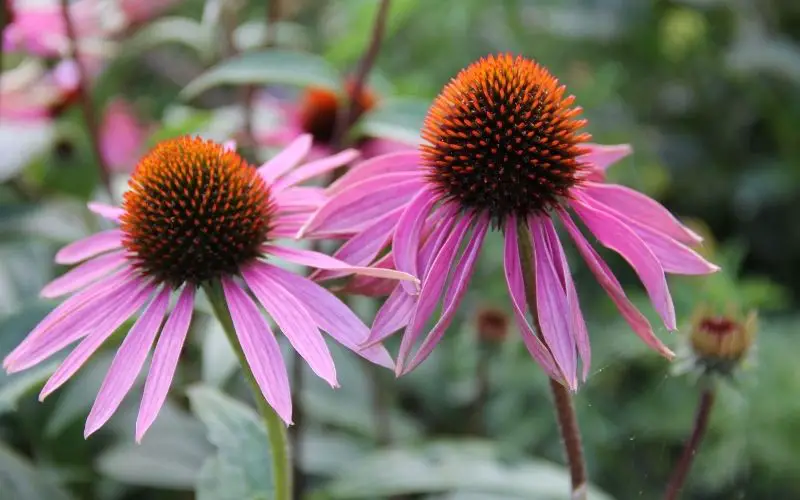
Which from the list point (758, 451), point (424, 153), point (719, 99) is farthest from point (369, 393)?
point (719, 99)

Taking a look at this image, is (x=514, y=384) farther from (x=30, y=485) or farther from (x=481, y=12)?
(x=481, y=12)

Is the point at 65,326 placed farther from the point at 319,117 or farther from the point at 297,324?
the point at 319,117

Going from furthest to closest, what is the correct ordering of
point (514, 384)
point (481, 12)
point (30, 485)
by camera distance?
point (481, 12) → point (514, 384) → point (30, 485)

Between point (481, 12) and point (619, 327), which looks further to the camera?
point (481, 12)

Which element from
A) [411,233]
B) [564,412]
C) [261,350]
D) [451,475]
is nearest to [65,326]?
[261,350]

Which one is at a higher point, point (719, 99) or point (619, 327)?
point (719, 99)

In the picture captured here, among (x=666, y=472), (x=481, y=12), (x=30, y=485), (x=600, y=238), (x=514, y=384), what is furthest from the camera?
(x=481, y=12)

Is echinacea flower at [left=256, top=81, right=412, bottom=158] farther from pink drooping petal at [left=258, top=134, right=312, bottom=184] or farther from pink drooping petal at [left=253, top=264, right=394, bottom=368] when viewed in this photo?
pink drooping petal at [left=253, top=264, right=394, bottom=368]

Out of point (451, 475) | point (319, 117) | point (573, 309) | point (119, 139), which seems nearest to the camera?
point (573, 309)
